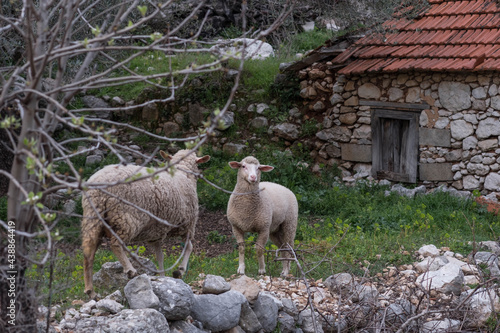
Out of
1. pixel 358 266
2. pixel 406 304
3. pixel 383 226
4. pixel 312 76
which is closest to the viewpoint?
pixel 406 304

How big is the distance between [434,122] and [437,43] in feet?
4.71

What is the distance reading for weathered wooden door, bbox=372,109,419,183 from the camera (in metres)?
11.6

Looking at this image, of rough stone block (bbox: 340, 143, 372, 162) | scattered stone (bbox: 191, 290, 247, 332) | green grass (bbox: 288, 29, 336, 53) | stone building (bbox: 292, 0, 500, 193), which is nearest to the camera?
scattered stone (bbox: 191, 290, 247, 332)

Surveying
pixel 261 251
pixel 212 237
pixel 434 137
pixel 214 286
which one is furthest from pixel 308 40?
pixel 214 286

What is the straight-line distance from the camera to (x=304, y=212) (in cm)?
1068

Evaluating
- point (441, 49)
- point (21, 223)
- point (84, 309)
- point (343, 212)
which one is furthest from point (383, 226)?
point (21, 223)

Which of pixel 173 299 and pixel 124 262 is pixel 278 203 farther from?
pixel 173 299

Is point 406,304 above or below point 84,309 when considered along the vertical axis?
below

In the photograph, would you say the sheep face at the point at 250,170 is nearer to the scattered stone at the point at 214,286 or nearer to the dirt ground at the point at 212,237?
the scattered stone at the point at 214,286

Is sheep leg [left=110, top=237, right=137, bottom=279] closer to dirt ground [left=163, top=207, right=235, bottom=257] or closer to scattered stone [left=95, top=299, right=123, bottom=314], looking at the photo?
scattered stone [left=95, top=299, right=123, bottom=314]

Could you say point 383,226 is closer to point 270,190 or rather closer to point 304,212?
point 304,212

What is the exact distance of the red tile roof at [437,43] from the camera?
1054cm

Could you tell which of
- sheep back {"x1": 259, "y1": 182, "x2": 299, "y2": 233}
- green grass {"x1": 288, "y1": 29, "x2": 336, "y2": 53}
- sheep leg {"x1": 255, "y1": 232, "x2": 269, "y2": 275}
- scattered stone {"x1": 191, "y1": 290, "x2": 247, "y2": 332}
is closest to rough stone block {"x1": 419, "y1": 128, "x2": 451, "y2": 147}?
sheep back {"x1": 259, "y1": 182, "x2": 299, "y2": 233}

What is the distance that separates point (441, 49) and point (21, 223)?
356 inches
